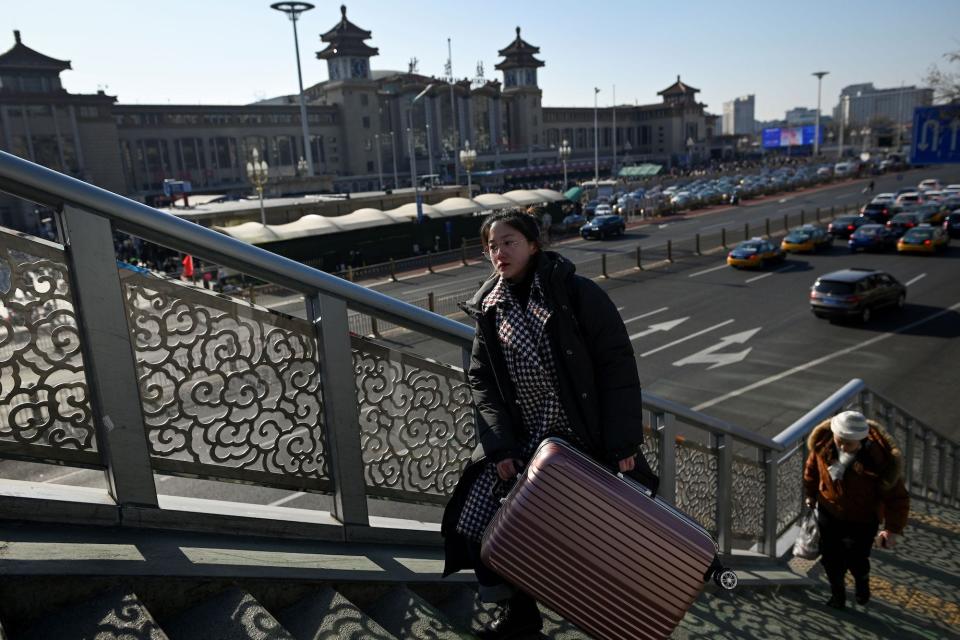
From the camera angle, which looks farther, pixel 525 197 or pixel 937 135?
pixel 525 197

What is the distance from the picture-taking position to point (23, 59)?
51125 mm

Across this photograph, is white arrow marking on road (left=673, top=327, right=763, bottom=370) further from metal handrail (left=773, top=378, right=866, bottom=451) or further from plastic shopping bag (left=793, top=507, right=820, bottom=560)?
plastic shopping bag (left=793, top=507, right=820, bottom=560)

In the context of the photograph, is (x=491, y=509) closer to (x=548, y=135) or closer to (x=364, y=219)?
(x=364, y=219)

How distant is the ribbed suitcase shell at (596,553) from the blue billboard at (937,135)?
19106 mm

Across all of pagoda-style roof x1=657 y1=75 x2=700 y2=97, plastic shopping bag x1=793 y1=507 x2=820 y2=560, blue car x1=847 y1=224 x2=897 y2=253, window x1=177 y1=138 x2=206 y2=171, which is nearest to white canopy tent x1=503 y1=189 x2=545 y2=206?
blue car x1=847 y1=224 x2=897 y2=253

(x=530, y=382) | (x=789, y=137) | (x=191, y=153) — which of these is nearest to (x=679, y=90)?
(x=789, y=137)

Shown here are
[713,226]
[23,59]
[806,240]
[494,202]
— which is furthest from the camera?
[23,59]

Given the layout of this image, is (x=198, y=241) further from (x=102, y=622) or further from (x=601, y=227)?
(x=601, y=227)

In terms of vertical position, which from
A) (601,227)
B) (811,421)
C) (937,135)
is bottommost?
(601,227)

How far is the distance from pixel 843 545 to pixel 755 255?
25115 mm

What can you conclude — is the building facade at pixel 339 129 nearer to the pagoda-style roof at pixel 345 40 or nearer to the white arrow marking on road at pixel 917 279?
the pagoda-style roof at pixel 345 40

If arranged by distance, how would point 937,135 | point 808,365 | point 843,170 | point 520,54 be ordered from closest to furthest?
1. point 808,365
2. point 937,135
3. point 843,170
4. point 520,54

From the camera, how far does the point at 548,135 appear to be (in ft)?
343

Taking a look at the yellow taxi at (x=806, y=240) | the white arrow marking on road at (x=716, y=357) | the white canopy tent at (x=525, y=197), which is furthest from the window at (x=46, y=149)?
the white arrow marking on road at (x=716, y=357)
